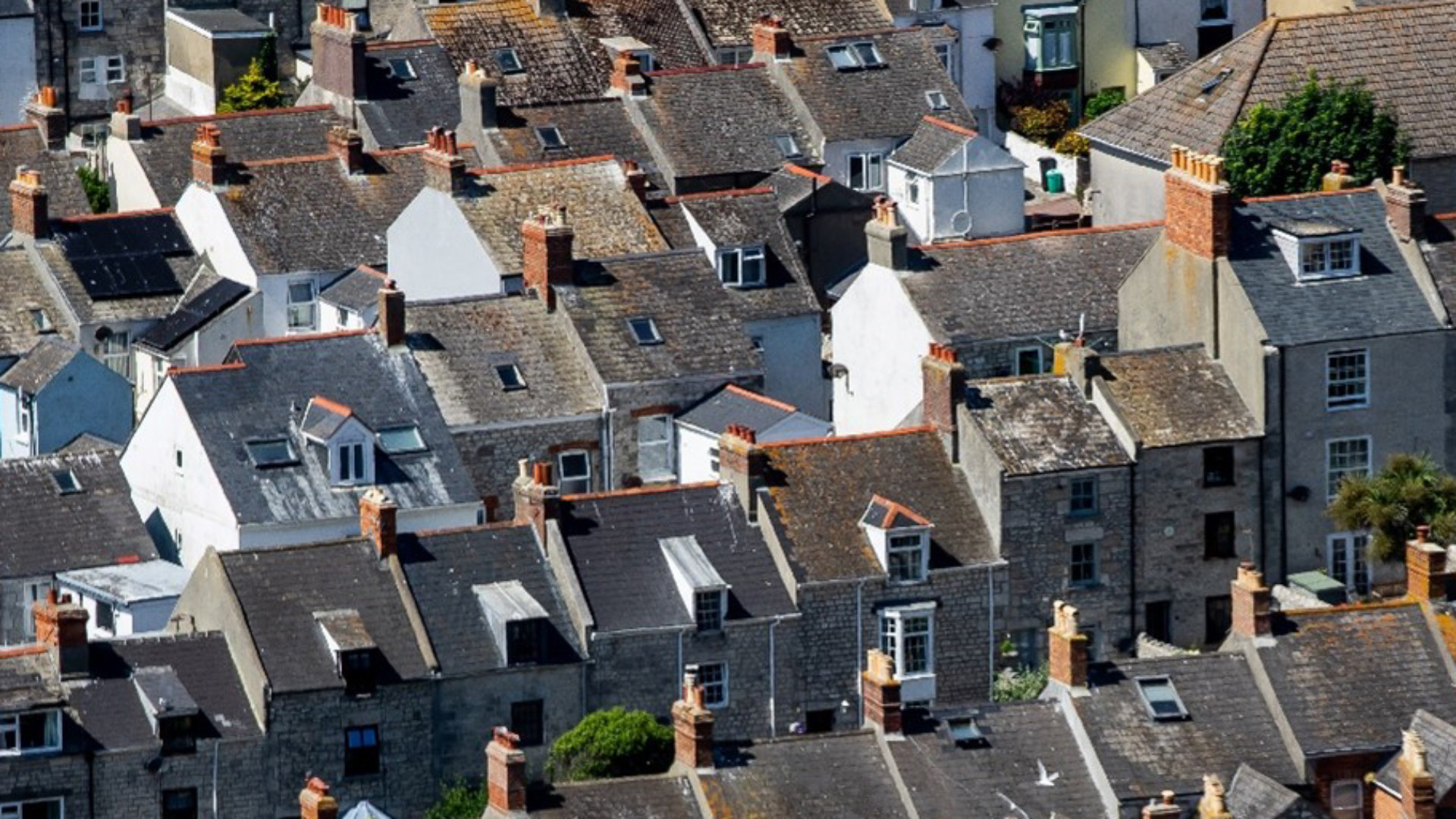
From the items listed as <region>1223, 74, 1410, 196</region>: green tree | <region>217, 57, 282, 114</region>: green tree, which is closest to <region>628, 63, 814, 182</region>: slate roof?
<region>217, 57, 282, 114</region>: green tree

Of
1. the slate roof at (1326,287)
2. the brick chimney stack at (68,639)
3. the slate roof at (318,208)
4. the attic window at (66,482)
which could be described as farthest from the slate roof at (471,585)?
the slate roof at (318,208)

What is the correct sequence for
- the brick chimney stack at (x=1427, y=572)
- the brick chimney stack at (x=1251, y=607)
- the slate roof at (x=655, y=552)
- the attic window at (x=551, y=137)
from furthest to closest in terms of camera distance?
the attic window at (x=551, y=137) < the slate roof at (x=655, y=552) < the brick chimney stack at (x=1427, y=572) < the brick chimney stack at (x=1251, y=607)

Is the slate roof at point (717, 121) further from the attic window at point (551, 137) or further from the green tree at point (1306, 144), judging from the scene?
the green tree at point (1306, 144)

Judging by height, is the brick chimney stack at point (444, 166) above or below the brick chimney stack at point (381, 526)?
above

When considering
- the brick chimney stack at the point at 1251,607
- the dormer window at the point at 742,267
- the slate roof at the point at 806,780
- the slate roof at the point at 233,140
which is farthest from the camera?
the slate roof at the point at 233,140

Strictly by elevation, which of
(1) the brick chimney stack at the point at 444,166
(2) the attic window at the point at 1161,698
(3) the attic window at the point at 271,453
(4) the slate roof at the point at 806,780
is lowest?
(4) the slate roof at the point at 806,780

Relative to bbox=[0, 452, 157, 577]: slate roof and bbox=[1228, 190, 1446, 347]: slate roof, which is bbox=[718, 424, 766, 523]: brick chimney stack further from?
bbox=[0, 452, 157, 577]: slate roof

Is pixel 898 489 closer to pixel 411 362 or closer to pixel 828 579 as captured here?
pixel 828 579
